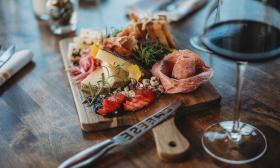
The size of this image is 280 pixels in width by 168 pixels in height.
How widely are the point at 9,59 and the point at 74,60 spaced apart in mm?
225

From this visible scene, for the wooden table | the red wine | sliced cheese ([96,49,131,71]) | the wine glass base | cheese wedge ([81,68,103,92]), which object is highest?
the red wine

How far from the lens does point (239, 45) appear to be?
101cm

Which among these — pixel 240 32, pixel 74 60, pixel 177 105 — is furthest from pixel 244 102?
pixel 74 60

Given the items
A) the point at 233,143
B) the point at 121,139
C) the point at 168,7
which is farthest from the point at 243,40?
the point at 168,7

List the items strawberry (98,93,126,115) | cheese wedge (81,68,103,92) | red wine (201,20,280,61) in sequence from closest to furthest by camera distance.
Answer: red wine (201,20,280,61), strawberry (98,93,126,115), cheese wedge (81,68,103,92)

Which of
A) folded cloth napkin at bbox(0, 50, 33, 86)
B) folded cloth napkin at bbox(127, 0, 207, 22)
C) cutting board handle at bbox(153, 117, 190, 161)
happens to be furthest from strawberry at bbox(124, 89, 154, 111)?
folded cloth napkin at bbox(127, 0, 207, 22)

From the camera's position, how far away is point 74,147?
3.85ft

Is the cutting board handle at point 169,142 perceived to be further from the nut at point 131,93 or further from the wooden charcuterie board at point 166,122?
the nut at point 131,93

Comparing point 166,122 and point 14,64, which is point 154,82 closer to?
point 166,122

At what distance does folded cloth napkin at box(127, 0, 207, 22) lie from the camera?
1.86 metres

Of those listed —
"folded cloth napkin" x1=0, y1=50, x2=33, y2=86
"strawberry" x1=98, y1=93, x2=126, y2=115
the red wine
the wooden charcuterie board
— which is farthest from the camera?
"folded cloth napkin" x1=0, y1=50, x2=33, y2=86

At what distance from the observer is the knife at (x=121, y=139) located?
107 centimetres

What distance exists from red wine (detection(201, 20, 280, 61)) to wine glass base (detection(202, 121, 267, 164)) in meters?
0.26

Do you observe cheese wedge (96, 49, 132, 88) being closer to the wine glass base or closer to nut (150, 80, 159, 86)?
nut (150, 80, 159, 86)
